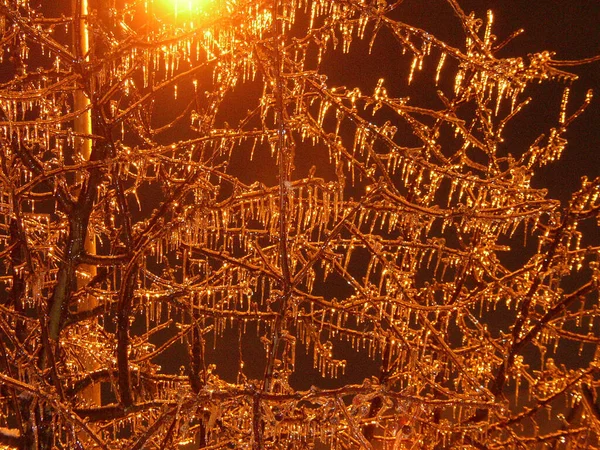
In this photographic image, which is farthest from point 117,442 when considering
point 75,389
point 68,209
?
point 68,209

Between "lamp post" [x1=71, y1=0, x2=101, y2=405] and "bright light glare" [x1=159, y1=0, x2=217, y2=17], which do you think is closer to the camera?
"bright light glare" [x1=159, y1=0, x2=217, y2=17]

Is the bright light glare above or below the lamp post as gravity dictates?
above

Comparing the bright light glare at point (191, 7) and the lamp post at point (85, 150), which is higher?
the bright light glare at point (191, 7)

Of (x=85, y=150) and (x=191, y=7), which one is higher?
(x=191, y=7)

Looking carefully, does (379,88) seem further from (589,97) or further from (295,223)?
Answer: (589,97)

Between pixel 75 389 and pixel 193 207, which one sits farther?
pixel 75 389

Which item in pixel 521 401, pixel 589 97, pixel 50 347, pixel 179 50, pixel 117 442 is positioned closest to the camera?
pixel 50 347

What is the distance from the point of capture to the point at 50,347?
275cm

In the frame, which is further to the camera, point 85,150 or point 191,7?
point 85,150

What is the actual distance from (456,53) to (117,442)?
251 centimetres

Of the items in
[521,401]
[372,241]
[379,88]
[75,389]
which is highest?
[379,88]

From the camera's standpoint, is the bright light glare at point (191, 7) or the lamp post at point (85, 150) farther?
the lamp post at point (85, 150)

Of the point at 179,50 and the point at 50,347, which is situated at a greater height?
the point at 179,50

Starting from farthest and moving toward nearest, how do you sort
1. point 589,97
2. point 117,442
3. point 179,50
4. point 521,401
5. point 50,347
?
point 521,401 < point 589,97 < point 117,442 < point 179,50 < point 50,347
